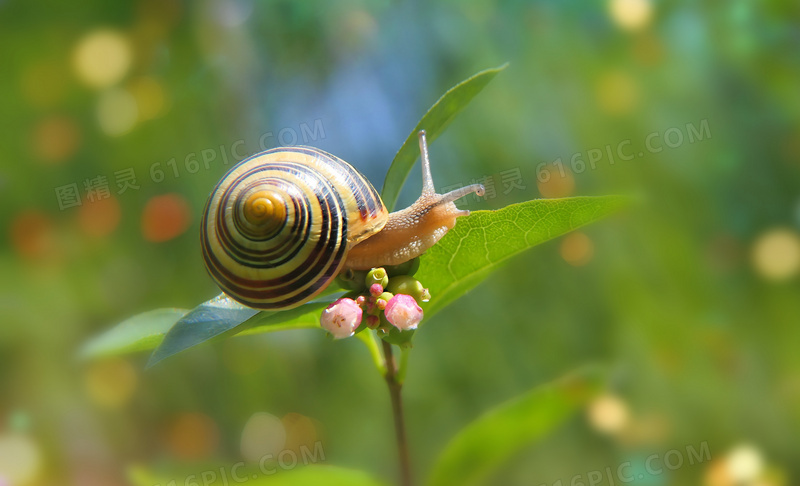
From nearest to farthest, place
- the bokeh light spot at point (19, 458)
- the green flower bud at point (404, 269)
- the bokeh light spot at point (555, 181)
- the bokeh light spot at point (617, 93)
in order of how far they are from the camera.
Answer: the green flower bud at point (404, 269), the bokeh light spot at point (19, 458), the bokeh light spot at point (555, 181), the bokeh light spot at point (617, 93)

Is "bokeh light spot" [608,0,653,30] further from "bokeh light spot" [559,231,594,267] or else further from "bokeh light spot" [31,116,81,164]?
"bokeh light spot" [31,116,81,164]

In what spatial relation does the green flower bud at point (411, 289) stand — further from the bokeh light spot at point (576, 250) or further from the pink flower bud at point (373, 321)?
the bokeh light spot at point (576, 250)

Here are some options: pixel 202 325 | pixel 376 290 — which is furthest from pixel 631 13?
pixel 202 325

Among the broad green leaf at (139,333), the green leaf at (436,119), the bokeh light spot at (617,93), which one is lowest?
the broad green leaf at (139,333)

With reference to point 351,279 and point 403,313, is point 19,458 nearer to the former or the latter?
point 351,279

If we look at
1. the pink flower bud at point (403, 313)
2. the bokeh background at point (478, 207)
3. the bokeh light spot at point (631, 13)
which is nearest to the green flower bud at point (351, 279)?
the pink flower bud at point (403, 313)

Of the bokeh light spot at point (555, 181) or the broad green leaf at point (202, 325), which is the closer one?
the broad green leaf at point (202, 325)
